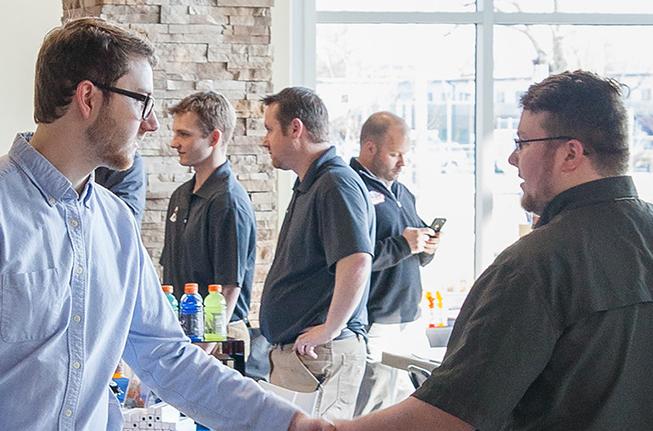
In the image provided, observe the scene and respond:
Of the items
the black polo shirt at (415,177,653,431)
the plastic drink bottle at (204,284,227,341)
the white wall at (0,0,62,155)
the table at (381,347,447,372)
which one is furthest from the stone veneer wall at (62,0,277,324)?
the black polo shirt at (415,177,653,431)

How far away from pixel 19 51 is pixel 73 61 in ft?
14.2

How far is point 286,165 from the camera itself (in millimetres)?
4371

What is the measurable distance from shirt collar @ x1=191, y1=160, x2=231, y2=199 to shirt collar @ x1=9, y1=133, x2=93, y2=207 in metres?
2.48

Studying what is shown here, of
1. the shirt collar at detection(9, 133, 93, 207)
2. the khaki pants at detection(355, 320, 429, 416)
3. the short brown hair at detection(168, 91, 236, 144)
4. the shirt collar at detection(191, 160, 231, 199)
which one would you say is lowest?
the khaki pants at detection(355, 320, 429, 416)

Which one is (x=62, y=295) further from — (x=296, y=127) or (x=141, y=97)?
(x=296, y=127)

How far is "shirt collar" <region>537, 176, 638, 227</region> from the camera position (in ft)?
7.30

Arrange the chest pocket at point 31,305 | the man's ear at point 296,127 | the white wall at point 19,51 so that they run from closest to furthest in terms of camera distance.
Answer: the chest pocket at point 31,305 < the man's ear at point 296,127 < the white wall at point 19,51

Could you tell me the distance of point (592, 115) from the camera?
2279mm

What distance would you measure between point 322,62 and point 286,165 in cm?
236

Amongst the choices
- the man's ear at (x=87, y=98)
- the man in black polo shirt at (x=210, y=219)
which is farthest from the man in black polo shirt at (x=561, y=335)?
the man in black polo shirt at (x=210, y=219)

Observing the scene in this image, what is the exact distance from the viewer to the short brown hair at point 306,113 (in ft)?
14.2

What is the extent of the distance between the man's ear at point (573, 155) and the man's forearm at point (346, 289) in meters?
1.77

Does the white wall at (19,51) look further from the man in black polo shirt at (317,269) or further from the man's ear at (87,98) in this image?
the man's ear at (87,98)

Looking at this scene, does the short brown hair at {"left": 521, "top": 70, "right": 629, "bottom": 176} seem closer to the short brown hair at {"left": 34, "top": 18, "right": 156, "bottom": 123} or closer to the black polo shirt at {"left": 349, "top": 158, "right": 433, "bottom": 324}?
the short brown hair at {"left": 34, "top": 18, "right": 156, "bottom": 123}
